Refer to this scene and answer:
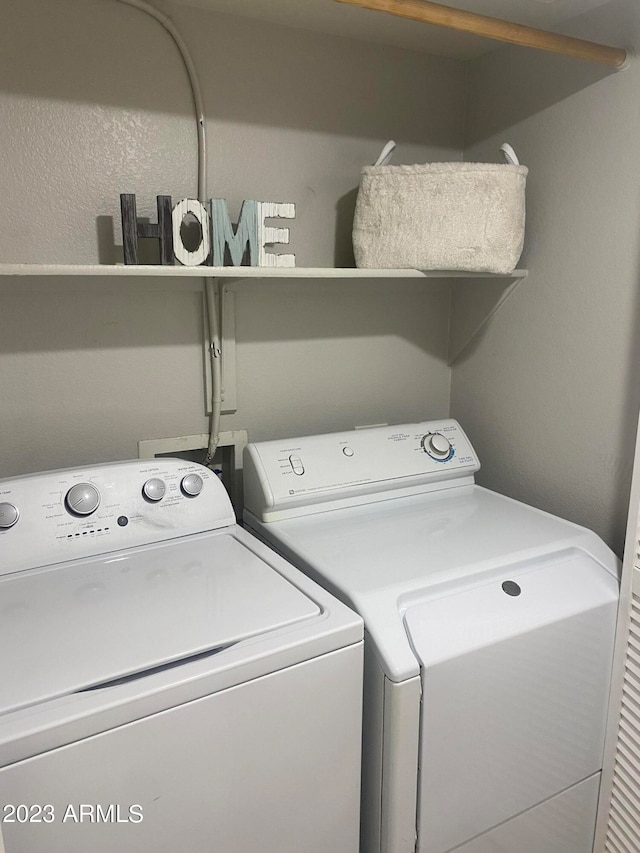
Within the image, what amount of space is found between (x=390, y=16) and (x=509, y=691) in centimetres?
158

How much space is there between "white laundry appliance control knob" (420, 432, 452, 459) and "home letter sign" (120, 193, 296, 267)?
0.66 metres

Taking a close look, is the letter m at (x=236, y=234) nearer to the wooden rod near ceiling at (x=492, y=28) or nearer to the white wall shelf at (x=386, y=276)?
the white wall shelf at (x=386, y=276)

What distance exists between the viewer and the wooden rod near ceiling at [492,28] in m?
1.19

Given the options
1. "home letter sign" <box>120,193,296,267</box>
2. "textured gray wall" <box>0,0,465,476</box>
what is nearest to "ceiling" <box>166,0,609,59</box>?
"textured gray wall" <box>0,0,465,476</box>

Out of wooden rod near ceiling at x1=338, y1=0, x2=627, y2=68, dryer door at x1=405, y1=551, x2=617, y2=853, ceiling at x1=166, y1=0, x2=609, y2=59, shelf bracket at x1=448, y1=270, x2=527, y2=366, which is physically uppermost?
ceiling at x1=166, y1=0, x2=609, y2=59

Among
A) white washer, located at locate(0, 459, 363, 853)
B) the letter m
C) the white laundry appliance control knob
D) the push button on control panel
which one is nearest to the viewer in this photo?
white washer, located at locate(0, 459, 363, 853)

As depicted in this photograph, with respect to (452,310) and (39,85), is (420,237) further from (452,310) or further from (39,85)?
(39,85)

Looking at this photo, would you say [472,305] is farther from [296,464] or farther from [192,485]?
[192,485]

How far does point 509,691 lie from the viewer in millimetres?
1290

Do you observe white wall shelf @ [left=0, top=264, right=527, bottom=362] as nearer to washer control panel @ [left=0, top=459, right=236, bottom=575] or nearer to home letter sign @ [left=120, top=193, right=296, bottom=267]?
home letter sign @ [left=120, top=193, right=296, bottom=267]

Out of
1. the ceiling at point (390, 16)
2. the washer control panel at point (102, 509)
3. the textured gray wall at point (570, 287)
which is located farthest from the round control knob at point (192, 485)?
the ceiling at point (390, 16)

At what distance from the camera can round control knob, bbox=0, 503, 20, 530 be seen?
130 cm

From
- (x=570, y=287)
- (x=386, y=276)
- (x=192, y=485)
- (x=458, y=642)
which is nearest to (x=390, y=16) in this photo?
(x=386, y=276)

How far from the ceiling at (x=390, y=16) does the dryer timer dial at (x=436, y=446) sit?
1.06m
